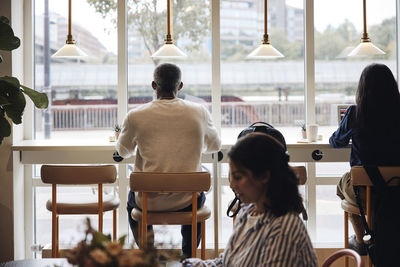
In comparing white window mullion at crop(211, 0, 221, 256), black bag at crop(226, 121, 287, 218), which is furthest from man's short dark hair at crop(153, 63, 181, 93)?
white window mullion at crop(211, 0, 221, 256)

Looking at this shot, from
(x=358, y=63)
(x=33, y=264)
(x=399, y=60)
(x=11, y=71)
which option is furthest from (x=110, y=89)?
(x=33, y=264)

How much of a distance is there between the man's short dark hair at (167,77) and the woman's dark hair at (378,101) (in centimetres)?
112

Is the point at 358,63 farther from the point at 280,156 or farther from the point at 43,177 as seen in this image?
the point at 280,156

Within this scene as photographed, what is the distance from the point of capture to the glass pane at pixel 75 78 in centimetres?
446

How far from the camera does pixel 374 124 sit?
3.31 meters

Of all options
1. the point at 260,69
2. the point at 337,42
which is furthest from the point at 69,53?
the point at 337,42

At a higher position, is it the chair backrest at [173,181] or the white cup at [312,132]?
the white cup at [312,132]

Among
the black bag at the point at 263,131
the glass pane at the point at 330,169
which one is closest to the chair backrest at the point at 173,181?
the black bag at the point at 263,131

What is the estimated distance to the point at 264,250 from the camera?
170 cm

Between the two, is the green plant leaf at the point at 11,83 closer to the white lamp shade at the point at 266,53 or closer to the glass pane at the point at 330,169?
the white lamp shade at the point at 266,53

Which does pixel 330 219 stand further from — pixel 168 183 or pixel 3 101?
pixel 3 101

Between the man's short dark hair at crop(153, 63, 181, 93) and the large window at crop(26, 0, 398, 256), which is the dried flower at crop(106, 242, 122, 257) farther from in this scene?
the large window at crop(26, 0, 398, 256)

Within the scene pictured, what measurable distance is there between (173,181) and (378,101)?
1346 millimetres

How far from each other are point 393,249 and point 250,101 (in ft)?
6.15
